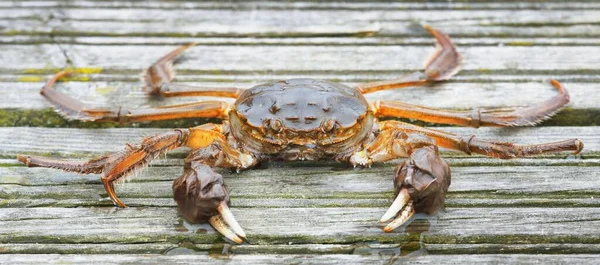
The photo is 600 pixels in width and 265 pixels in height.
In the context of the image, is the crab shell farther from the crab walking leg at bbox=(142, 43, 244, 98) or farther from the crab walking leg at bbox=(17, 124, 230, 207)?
the crab walking leg at bbox=(142, 43, 244, 98)

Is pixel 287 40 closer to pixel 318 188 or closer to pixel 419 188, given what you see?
pixel 318 188

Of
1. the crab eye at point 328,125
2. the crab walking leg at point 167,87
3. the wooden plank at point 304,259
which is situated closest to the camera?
the wooden plank at point 304,259

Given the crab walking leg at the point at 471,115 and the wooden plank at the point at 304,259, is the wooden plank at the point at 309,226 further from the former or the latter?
the crab walking leg at the point at 471,115

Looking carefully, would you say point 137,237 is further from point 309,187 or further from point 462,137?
point 462,137

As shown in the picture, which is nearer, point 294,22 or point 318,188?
point 318,188

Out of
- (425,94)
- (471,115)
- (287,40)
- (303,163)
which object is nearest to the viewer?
(303,163)

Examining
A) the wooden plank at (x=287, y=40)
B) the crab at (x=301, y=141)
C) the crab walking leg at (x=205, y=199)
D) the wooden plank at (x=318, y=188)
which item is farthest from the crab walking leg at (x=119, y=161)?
the wooden plank at (x=287, y=40)

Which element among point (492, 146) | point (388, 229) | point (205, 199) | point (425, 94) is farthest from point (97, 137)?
point (492, 146)
